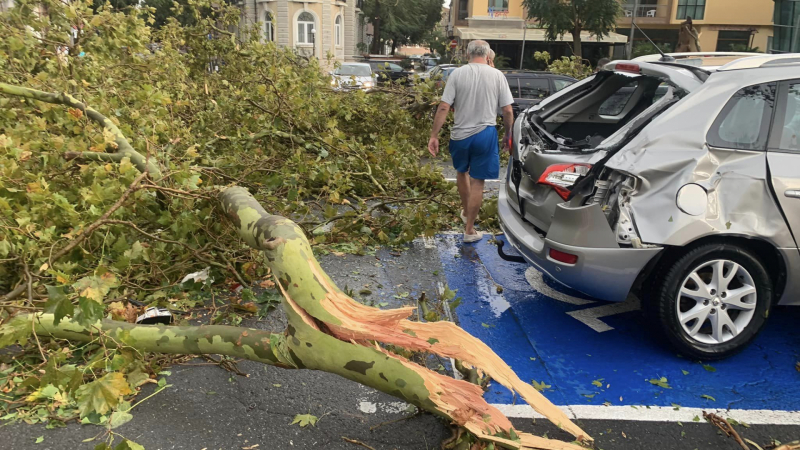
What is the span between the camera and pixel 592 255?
11.7ft

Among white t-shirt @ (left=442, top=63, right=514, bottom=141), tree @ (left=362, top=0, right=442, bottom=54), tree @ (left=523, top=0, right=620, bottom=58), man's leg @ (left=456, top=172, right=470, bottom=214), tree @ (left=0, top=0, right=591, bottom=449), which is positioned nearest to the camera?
tree @ (left=0, top=0, right=591, bottom=449)

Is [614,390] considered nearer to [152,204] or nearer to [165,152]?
[152,204]

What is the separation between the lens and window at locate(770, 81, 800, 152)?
3547mm

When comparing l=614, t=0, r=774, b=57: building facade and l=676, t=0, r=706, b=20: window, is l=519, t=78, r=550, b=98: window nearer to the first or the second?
l=614, t=0, r=774, b=57: building facade

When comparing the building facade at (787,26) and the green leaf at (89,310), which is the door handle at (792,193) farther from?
the building facade at (787,26)

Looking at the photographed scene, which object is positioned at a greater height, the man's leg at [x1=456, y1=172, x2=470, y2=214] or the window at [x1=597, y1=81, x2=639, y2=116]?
the window at [x1=597, y1=81, x2=639, y2=116]

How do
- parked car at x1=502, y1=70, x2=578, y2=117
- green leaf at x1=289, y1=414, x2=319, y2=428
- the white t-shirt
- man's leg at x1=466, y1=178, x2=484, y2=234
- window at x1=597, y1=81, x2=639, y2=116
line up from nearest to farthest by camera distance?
green leaf at x1=289, y1=414, x2=319, y2=428 < window at x1=597, y1=81, x2=639, y2=116 < the white t-shirt < man's leg at x1=466, y1=178, x2=484, y2=234 < parked car at x1=502, y1=70, x2=578, y2=117

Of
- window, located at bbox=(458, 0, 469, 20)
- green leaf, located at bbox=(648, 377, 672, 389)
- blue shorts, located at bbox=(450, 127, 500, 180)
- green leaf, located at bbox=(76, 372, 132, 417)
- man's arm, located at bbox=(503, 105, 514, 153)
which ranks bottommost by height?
green leaf, located at bbox=(648, 377, 672, 389)

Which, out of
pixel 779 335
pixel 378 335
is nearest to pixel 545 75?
pixel 779 335

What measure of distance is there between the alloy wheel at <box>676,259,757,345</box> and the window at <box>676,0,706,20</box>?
51.8 m

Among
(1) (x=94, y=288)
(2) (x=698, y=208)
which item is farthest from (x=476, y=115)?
(1) (x=94, y=288)

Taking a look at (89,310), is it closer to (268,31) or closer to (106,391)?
(106,391)

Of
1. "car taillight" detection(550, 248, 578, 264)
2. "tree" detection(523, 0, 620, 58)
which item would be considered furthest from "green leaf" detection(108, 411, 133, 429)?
"tree" detection(523, 0, 620, 58)

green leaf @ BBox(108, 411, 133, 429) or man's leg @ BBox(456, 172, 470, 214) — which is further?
man's leg @ BBox(456, 172, 470, 214)
